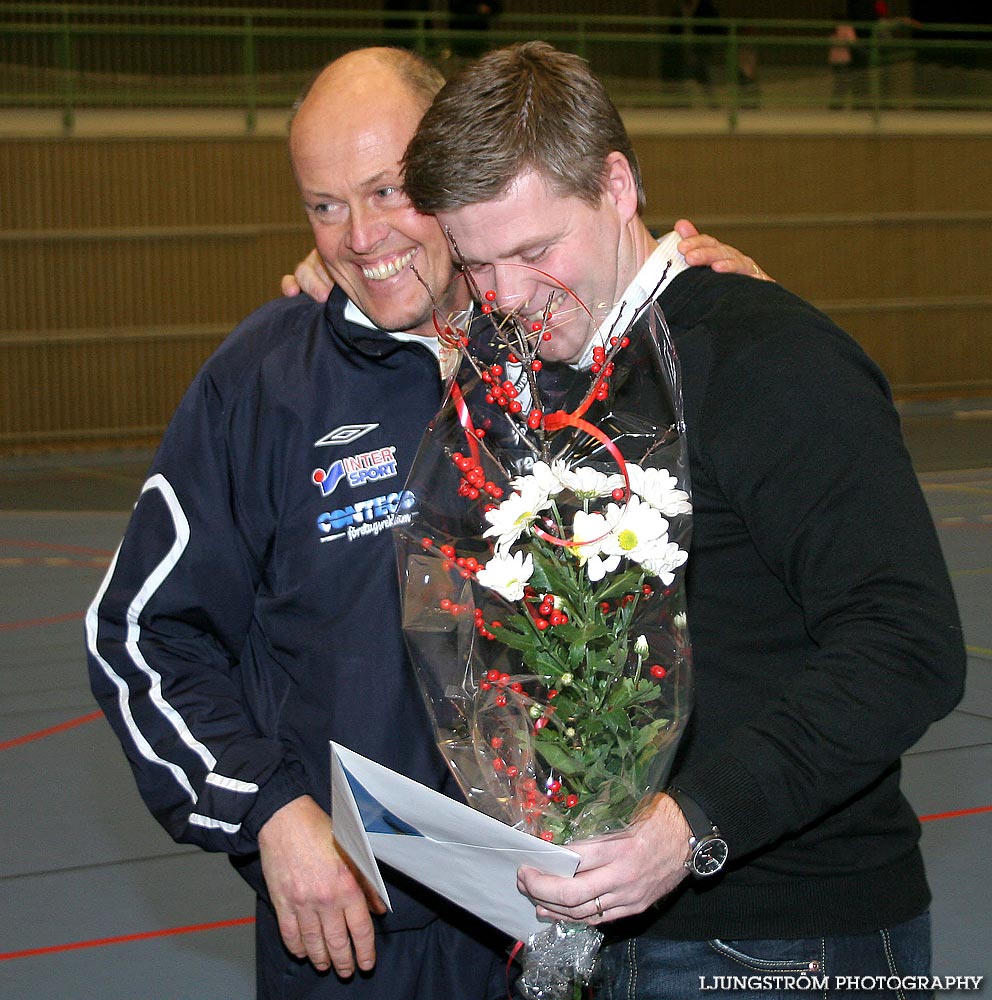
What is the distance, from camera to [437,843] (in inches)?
54.7

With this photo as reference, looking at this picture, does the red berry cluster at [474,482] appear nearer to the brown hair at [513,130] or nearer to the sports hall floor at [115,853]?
the brown hair at [513,130]

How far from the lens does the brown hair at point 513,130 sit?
1479 millimetres

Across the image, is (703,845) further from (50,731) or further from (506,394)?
(50,731)

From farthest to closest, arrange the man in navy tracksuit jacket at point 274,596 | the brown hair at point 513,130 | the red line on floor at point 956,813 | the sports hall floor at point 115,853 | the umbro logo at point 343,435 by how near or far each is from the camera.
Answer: the red line on floor at point 956,813 → the sports hall floor at point 115,853 → the umbro logo at point 343,435 → the man in navy tracksuit jacket at point 274,596 → the brown hair at point 513,130

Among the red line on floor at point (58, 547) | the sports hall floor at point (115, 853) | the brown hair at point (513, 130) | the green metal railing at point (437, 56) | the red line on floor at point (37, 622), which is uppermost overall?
the green metal railing at point (437, 56)

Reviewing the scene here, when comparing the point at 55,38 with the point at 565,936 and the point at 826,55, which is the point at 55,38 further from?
the point at 565,936

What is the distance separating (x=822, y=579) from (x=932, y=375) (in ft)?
52.9

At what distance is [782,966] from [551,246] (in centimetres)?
86

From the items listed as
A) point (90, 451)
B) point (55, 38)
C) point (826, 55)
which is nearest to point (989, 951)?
point (90, 451)

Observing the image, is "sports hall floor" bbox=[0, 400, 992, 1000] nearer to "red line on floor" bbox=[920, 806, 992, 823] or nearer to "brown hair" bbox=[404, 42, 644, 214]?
"red line on floor" bbox=[920, 806, 992, 823]

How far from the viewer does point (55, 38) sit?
13203mm

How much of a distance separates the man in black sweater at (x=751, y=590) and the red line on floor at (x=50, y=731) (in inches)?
157

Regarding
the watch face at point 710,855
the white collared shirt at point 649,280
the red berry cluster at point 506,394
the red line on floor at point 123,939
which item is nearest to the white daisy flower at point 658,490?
the red berry cluster at point 506,394

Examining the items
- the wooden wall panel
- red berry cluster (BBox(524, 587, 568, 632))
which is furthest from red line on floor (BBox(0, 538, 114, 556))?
red berry cluster (BBox(524, 587, 568, 632))
